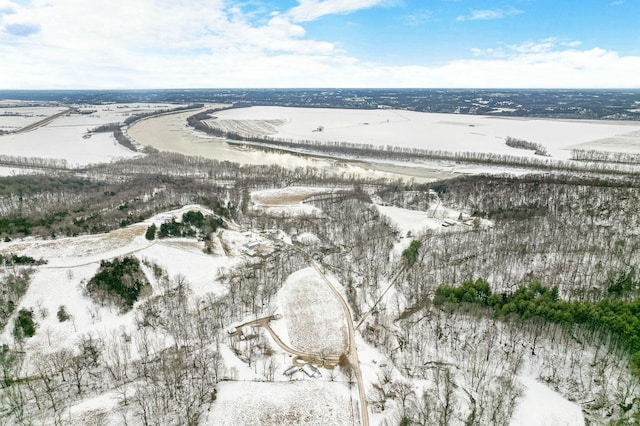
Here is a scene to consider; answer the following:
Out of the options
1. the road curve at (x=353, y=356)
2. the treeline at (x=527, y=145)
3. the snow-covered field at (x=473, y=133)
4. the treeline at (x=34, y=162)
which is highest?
the snow-covered field at (x=473, y=133)

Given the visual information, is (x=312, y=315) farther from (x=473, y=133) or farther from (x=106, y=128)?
(x=106, y=128)

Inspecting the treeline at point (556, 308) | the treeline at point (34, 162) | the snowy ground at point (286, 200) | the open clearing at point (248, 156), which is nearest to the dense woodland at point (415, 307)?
the treeline at point (556, 308)

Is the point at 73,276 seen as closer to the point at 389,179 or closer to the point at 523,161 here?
the point at 389,179

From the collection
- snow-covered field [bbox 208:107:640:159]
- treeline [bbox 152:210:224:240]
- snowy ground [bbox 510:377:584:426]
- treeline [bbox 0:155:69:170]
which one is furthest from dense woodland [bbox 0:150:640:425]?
snow-covered field [bbox 208:107:640:159]

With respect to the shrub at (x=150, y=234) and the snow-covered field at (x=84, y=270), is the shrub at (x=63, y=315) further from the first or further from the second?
the shrub at (x=150, y=234)

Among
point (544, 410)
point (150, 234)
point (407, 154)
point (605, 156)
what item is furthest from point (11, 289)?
point (605, 156)

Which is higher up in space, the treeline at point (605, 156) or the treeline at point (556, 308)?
the treeline at point (605, 156)
